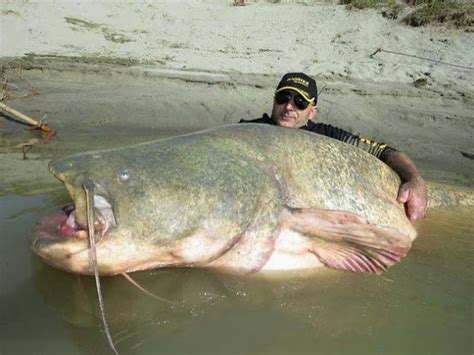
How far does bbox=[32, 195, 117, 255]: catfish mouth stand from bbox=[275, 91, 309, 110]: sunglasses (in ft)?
6.17

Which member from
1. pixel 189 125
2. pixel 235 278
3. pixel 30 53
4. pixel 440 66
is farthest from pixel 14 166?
pixel 440 66

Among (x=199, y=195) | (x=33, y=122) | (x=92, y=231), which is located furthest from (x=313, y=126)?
(x=33, y=122)

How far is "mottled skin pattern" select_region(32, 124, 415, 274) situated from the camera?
217 cm

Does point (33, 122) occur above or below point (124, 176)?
below

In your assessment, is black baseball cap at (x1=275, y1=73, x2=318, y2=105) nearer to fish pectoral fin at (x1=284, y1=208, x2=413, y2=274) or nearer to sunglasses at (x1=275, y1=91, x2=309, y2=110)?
sunglasses at (x1=275, y1=91, x2=309, y2=110)

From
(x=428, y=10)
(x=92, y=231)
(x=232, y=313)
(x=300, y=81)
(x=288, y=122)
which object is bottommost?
(x=232, y=313)

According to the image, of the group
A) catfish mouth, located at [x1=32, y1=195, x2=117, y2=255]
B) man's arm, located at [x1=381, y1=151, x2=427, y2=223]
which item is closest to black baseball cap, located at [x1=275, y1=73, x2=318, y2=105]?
man's arm, located at [x1=381, y1=151, x2=427, y2=223]

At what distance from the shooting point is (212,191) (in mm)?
2352

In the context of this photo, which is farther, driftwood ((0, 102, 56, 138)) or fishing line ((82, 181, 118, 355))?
driftwood ((0, 102, 56, 138))

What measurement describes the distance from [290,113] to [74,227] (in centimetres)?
201

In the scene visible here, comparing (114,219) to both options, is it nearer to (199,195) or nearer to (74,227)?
(74,227)

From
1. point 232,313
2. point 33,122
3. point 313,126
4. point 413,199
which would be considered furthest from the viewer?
point 33,122

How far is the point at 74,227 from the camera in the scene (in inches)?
85.4

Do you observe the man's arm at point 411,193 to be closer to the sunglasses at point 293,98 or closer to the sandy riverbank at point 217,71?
the sunglasses at point 293,98
